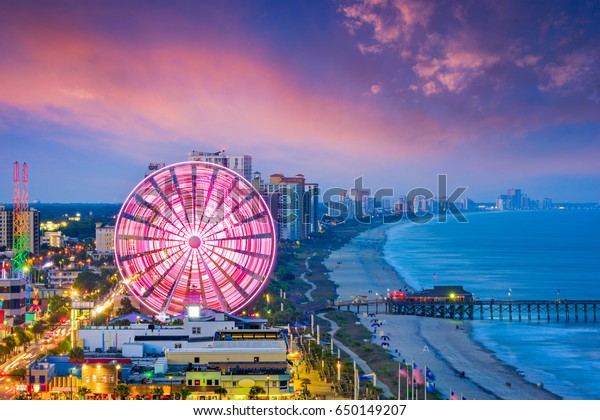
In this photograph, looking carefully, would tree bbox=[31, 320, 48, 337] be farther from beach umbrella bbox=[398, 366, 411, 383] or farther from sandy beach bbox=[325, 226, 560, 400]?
beach umbrella bbox=[398, 366, 411, 383]

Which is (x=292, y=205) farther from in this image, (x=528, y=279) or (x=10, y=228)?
(x=528, y=279)

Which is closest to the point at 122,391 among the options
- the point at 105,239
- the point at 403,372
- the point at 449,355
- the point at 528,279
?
the point at 403,372

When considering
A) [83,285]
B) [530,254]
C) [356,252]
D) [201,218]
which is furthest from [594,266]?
[201,218]

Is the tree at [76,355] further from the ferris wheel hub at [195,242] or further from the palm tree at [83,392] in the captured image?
the ferris wheel hub at [195,242]

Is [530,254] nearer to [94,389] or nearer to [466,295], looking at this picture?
[466,295]

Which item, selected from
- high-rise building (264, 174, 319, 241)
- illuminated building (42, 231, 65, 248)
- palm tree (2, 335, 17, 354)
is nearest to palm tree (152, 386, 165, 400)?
palm tree (2, 335, 17, 354)
